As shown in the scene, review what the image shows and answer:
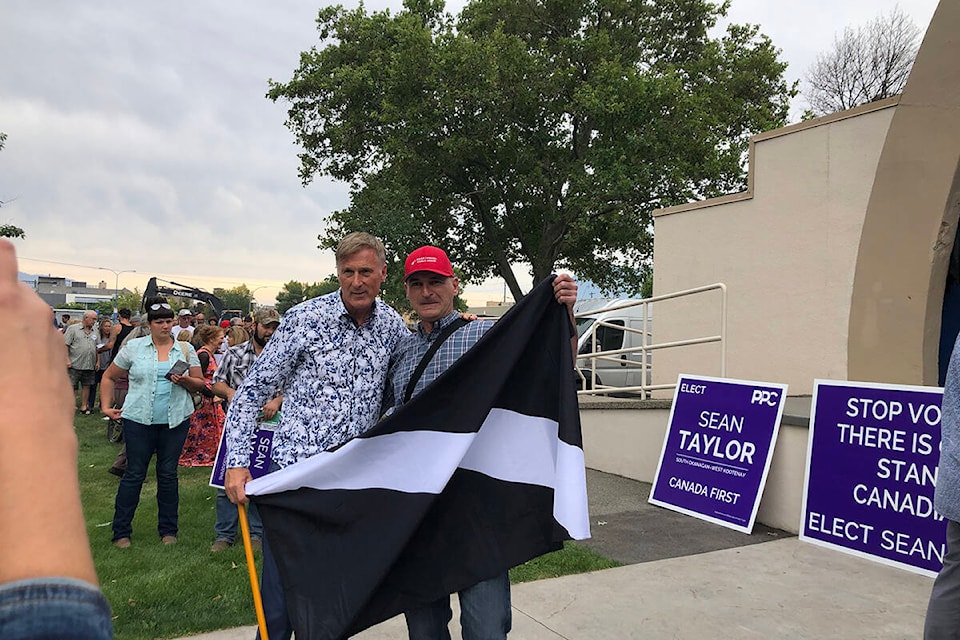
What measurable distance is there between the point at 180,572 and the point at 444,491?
308cm

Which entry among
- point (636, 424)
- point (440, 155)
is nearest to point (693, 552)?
point (636, 424)

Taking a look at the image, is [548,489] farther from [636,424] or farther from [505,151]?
[505,151]

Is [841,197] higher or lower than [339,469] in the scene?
higher

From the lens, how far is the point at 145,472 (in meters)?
5.73

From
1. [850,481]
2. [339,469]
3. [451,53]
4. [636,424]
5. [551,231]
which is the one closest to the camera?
[339,469]

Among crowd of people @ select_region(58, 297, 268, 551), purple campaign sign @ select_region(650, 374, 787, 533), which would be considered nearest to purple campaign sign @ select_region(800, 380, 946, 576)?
purple campaign sign @ select_region(650, 374, 787, 533)

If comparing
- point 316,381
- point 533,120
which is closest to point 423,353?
point 316,381

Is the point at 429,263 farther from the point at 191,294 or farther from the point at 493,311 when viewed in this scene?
the point at 493,311

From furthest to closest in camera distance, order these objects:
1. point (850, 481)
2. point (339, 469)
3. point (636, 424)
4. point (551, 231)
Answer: point (551, 231), point (636, 424), point (850, 481), point (339, 469)

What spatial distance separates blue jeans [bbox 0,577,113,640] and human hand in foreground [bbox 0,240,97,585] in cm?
1

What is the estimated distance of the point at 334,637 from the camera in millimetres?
2701

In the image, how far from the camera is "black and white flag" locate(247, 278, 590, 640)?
109 inches

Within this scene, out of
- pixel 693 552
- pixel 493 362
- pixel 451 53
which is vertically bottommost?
pixel 693 552

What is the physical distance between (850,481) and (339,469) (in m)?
4.31
